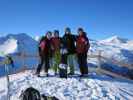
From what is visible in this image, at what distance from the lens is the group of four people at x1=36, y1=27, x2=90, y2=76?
57.8ft

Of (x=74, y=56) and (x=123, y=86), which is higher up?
(x=74, y=56)

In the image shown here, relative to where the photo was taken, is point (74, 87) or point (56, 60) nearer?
point (74, 87)

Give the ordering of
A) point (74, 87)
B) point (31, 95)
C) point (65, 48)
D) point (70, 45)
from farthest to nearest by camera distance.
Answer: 1. point (70, 45)
2. point (65, 48)
3. point (74, 87)
4. point (31, 95)

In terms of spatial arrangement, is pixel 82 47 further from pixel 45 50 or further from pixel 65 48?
pixel 45 50

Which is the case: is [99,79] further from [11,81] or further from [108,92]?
[11,81]

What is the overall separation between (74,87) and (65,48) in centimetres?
220

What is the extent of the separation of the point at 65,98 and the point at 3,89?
3104 mm

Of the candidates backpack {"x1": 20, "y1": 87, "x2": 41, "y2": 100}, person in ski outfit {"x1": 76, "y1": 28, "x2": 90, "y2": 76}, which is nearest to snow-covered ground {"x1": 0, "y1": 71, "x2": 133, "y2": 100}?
person in ski outfit {"x1": 76, "y1": 28, "x2": 90, "y2": 76}

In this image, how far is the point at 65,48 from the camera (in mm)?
17594

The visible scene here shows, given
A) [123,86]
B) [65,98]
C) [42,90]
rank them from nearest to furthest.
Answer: [65,98]
[42,90]
[123,86]

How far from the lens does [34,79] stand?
17.4 meters

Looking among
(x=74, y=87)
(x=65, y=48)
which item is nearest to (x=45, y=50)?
(x=65, y=48)

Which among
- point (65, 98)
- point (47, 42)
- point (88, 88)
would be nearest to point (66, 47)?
point (47, 42)

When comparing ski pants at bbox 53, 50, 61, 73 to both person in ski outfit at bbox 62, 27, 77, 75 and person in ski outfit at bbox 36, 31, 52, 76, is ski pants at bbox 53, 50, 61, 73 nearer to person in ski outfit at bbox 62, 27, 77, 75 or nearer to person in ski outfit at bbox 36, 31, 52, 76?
person in ski outfit at bbox 36, 31, 52, 76
